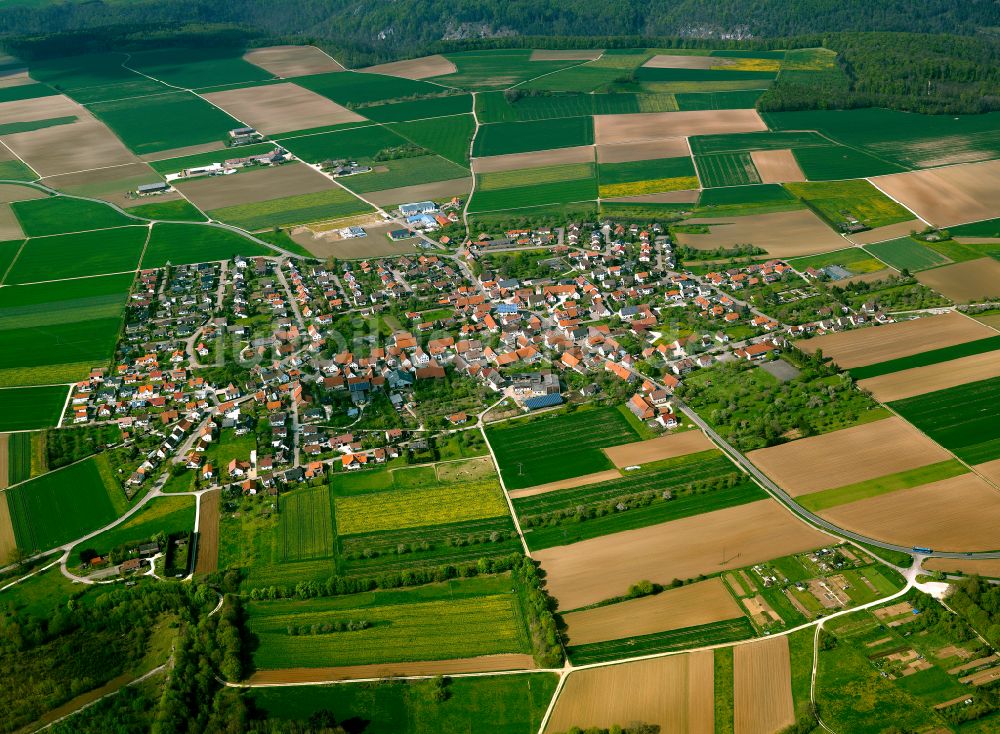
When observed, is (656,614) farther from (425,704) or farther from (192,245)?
(192,245)


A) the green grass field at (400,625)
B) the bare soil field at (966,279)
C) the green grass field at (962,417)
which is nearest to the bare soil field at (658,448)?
the green grass field at (400,625)

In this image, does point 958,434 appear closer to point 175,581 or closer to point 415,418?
point 415,418

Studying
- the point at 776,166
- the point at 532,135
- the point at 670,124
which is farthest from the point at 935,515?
the point at 532,135

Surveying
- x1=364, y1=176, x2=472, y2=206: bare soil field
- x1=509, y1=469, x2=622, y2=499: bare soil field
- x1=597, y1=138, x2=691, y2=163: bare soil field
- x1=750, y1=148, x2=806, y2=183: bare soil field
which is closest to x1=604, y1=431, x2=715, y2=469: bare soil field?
x1=509, y1=469, x2=622, y2=499: bare soil field

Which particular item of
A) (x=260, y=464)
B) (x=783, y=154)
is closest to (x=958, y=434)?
(x=260, y=464)

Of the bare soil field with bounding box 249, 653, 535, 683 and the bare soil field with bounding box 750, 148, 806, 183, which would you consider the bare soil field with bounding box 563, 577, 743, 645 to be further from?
the bare soil field with bounding box 750, 148, 806, 183

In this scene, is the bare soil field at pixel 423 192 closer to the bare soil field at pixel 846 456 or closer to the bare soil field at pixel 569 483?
the bare soil field at pixel 569 483
